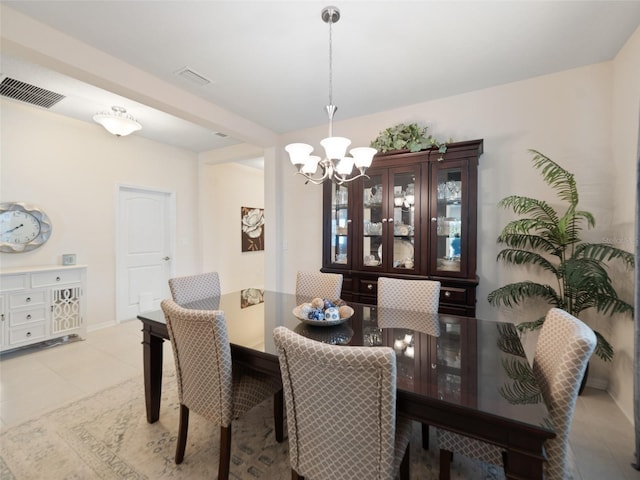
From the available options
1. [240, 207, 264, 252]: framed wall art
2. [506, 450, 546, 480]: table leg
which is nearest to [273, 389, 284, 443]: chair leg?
[506, 450, 546, 480]: table leg

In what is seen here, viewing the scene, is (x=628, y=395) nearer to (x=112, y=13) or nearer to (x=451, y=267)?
(x=451, y=267)

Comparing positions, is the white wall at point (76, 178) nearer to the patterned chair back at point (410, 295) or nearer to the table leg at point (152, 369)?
the table leg at point (152, 369)

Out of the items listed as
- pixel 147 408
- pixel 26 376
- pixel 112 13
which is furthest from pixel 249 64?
pixel 26 376

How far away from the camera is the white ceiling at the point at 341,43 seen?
72.2 inches

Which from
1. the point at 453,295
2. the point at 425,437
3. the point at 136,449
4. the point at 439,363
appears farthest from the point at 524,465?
the point at 136,449

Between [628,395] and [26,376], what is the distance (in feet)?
15.9

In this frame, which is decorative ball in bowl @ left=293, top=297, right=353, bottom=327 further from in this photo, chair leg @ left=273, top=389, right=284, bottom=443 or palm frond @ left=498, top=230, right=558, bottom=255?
palm frond @ left=498, top=230, right=558, bottom=255

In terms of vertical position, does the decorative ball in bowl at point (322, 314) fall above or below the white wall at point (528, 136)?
below

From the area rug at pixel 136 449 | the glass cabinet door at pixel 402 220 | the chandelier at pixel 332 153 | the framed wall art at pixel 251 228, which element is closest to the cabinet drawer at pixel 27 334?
the area rug at pixel 136 449

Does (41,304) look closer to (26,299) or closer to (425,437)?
(26,299)

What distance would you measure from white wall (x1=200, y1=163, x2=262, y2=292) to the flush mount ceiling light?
1825mm

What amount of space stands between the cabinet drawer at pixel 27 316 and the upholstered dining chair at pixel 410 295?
11.8ft

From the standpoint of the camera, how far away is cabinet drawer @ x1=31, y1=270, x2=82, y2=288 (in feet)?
10.2

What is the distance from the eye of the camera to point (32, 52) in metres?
1.94
